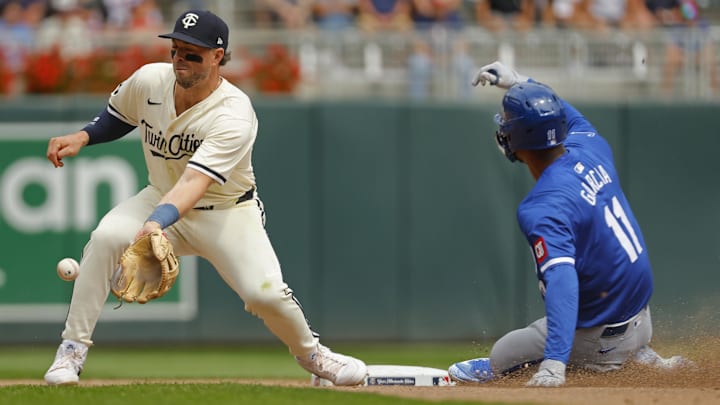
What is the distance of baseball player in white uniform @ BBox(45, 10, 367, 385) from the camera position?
5.50 m

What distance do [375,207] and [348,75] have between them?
4.70ft

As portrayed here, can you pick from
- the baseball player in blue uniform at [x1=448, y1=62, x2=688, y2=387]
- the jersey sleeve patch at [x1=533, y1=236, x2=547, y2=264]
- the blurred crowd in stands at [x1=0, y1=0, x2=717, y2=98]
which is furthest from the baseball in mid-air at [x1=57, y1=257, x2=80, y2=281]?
the blurred crowd in stands at [x1=0, y1=0, x2=717, y2=98]

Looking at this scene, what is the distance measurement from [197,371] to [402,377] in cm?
269

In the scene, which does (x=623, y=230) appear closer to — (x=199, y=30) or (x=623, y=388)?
(x=623, y=388)

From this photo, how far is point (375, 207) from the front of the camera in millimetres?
10008

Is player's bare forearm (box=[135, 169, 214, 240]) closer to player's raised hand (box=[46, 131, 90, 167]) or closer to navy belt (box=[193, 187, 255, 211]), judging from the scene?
navy belt (box=[193, 187, 255, 211])

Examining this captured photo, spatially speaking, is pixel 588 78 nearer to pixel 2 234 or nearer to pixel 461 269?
pixel 461 269

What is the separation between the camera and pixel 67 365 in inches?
223

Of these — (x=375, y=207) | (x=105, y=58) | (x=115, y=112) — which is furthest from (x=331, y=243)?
(x=115, y=112)

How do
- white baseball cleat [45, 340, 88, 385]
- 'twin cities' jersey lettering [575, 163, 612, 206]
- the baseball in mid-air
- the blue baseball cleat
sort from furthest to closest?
the blue baseball cleat → the baseball in mid-air → white baseball cleat [45, 340, 88, 385] → 'twin cities' jersey lettering [575, 163, 612, 206]

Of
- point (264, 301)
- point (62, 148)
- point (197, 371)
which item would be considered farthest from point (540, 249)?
point (197, 371)

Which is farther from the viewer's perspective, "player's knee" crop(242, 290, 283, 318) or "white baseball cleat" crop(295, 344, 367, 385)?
"white baseball cleat" crop(295, 344, 367, 385)

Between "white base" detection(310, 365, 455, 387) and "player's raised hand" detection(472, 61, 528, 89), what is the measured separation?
1.62m

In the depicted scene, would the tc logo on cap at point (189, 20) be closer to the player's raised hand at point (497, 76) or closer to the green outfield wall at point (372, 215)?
the player's raised hand at point (497, 76)
